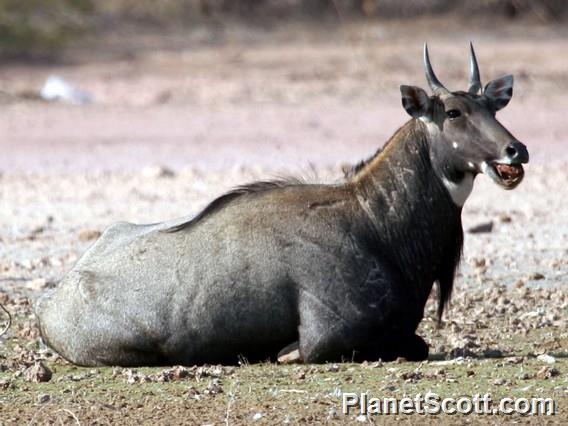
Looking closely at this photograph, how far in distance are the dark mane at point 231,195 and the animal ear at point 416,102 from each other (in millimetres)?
796

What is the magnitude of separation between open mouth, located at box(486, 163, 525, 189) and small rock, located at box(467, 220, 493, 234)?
4.54 meters

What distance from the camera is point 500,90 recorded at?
9.46 meters

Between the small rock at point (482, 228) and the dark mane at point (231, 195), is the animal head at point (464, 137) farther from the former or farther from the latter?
the small rock at point (482, 228)

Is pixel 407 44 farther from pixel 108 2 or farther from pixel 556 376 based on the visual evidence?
pixel 556 376

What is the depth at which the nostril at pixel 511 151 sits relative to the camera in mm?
8727

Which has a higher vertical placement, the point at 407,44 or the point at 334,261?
the point at 407,44

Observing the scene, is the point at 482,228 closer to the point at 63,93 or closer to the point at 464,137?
the point at 464,137

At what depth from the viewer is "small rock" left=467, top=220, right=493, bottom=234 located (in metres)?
13.4

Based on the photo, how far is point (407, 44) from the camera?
82.8 ft

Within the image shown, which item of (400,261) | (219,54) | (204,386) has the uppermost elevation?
(219,54)

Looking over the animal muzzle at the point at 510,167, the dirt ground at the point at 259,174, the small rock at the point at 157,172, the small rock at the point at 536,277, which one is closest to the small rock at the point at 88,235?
the dirt ground at the point at 259,174

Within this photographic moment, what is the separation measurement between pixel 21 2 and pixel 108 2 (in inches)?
102

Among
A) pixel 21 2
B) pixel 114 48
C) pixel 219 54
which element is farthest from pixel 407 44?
pixel 21 2

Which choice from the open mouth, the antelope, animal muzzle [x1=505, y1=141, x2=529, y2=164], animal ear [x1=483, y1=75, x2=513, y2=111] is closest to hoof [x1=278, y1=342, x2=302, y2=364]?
the antelope
